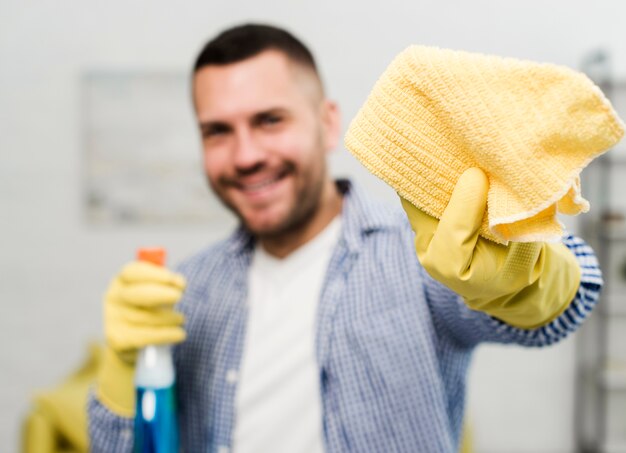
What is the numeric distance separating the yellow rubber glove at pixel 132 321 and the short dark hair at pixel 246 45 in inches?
12.5

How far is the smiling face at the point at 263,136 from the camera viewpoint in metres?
0.95

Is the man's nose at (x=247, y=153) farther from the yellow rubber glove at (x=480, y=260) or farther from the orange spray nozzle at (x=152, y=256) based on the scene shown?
the yellow rubber glove at (x=480, y=260)

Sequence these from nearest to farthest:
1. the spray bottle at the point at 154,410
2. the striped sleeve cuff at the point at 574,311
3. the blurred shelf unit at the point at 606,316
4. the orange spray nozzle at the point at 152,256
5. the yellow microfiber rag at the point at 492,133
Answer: the yellow microfiber rag at the point at 492,133, the striped sleeve cuff at the point at 574,311, the spray bottle at the point at 154,410, the orange spray nozzle at the point at 152,256, the blurred shelf unit at the point at 606,316

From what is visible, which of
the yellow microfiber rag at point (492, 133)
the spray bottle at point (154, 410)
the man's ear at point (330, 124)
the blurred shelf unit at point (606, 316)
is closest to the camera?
the yellow microfiber rag at point (492, 133)

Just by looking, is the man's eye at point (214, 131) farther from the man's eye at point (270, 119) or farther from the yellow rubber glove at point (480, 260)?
the yellow rubber glove at point (480, 260)

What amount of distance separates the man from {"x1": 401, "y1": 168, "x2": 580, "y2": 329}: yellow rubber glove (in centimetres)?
22

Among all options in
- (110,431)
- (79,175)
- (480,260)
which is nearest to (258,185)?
(110,431)

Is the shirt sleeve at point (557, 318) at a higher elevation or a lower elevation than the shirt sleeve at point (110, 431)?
higher

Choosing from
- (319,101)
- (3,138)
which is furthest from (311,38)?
(319,101)

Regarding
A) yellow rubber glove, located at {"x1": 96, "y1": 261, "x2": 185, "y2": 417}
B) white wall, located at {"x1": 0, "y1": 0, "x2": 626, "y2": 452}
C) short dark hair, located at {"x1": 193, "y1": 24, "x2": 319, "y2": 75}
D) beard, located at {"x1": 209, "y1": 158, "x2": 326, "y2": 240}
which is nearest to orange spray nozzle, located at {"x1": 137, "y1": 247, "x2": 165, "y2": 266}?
yellow rubber glove, located at {"x1": 96, "y1": 261, "x2": 185, "y2": 417}

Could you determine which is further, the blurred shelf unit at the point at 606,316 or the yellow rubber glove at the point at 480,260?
the blurred shelf unit at the point at 606,316

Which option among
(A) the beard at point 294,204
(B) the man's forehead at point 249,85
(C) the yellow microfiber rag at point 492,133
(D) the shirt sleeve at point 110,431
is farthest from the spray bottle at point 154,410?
(C) the yellow microfiber rag at point 492,133

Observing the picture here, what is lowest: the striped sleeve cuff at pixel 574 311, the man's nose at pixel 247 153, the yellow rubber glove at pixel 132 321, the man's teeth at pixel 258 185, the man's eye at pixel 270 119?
the yellow rubber glove at pixel 132 321

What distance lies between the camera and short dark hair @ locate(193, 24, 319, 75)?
0.96m
